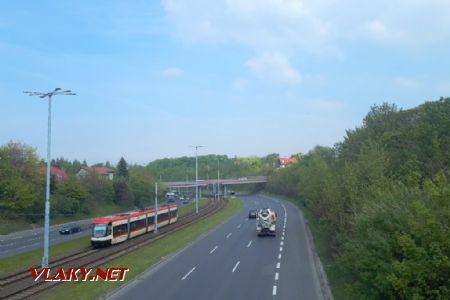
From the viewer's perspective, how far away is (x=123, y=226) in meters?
42.9

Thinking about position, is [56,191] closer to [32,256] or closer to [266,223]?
[32,256]

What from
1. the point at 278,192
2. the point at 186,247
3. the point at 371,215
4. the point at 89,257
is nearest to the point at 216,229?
the point at 186,247

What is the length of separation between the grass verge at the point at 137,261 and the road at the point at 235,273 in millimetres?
717

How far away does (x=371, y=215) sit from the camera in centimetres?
1548

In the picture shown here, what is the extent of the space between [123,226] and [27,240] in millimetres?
12881

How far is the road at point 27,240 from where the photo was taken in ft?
134

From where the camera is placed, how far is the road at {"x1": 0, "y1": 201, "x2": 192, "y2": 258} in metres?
40.7

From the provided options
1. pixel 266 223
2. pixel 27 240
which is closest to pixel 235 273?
pixel 266 223

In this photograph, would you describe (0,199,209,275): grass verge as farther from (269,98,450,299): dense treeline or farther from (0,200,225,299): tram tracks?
(269,98,450,299): dense treeline

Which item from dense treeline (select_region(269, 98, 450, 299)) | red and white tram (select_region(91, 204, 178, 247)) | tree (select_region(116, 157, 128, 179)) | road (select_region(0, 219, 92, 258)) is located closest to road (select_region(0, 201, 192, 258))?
road (select_region(0, 219, 92, 258))

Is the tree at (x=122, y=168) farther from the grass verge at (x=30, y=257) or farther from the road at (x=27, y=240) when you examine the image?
the grass verge at (x=30, y=257)

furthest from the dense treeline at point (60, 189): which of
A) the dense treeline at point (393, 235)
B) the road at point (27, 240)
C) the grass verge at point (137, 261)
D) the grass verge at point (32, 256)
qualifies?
the dense treeline at point (393, 235)

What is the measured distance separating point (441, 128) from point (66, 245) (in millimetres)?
31156

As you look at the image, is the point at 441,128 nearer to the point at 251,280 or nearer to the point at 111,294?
the point at 251,280
